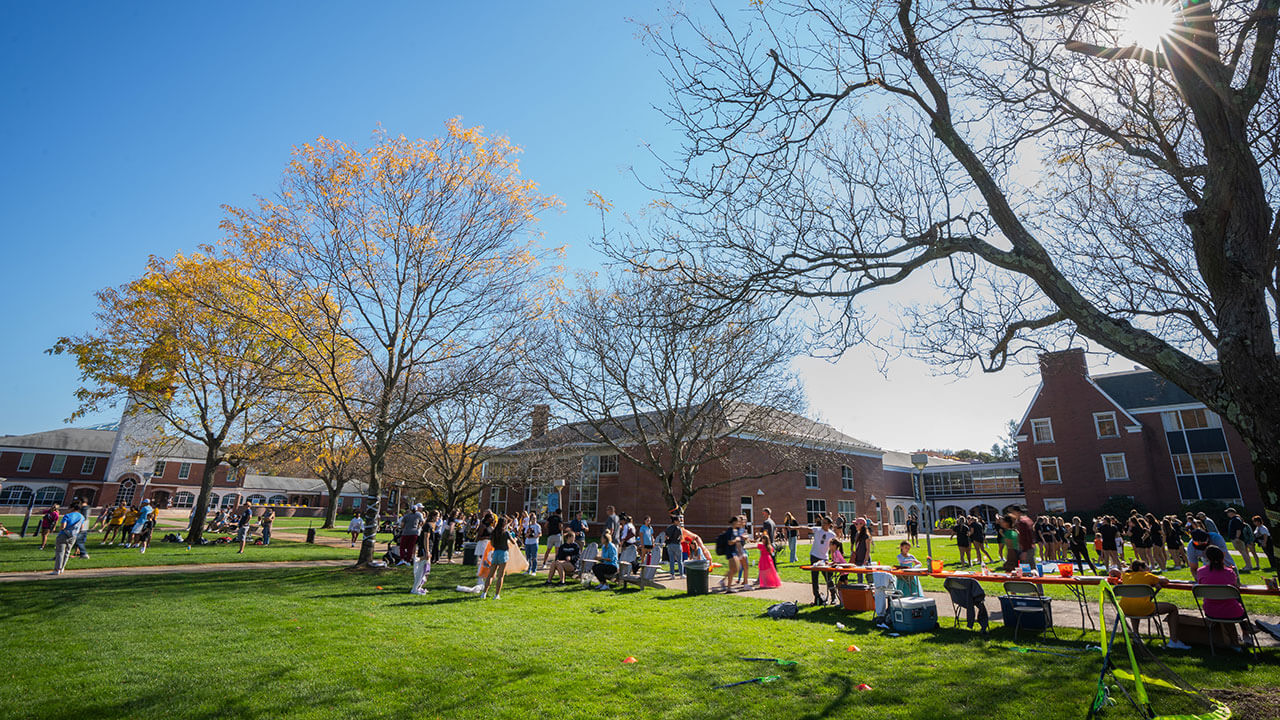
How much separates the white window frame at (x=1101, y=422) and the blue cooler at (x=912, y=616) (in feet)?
127

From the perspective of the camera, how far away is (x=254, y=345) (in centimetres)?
2273

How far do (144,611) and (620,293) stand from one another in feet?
53.7

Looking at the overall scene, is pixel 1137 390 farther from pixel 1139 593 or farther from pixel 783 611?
pixel 783 611

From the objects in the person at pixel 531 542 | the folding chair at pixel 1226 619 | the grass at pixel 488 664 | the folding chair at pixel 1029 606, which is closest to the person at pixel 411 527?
the person at pixel 531 542

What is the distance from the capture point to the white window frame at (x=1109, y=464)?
3738cm

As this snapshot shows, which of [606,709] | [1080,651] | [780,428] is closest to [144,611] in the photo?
[606,709]

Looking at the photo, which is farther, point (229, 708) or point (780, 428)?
point (780, 428)

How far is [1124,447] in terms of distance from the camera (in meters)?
37.7

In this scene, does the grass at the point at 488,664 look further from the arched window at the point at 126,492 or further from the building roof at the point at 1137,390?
the arched window at the point at 126,492

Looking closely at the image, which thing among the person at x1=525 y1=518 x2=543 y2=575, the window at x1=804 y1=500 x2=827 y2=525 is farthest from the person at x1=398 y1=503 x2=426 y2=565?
the window at x1=804 y1=500 x2=827 y2=525

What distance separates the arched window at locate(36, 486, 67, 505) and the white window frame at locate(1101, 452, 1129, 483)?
296 ft

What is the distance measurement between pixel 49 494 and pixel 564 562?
232 ft

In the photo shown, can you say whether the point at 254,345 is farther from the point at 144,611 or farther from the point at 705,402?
the point at 705,402

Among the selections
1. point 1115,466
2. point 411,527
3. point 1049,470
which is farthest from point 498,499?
point 1115,466
